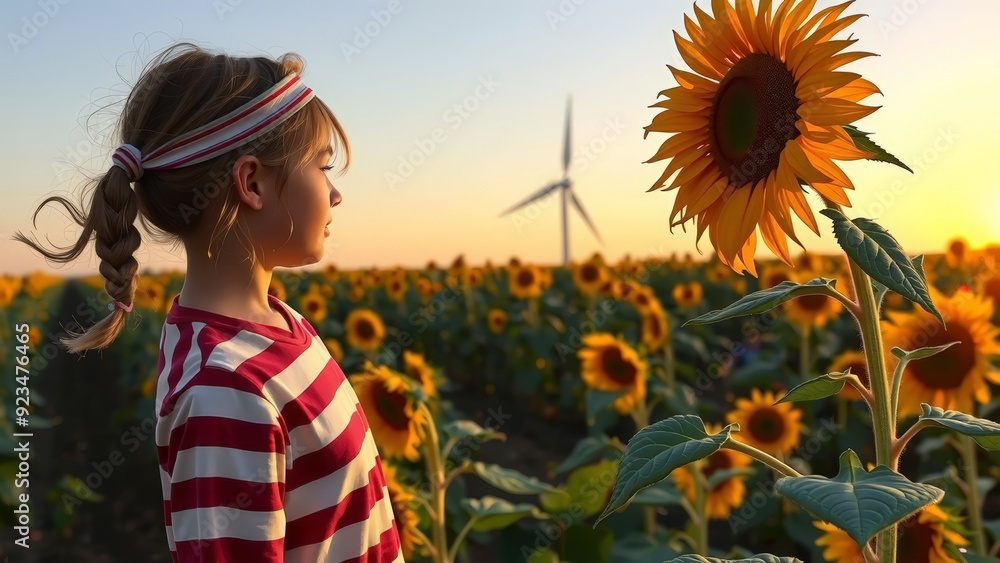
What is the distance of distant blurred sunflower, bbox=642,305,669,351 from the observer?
5812mm

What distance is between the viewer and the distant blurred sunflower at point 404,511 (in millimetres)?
2721

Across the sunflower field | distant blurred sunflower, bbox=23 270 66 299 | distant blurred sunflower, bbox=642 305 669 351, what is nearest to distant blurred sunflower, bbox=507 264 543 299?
Answer: the sunflower field

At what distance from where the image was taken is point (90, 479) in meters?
6.27

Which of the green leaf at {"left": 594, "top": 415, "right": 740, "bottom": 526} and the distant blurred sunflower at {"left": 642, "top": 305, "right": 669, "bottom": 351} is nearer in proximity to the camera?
the green leaf at {"left": 594, "top": 415, "right": 740, "bottom": 526}

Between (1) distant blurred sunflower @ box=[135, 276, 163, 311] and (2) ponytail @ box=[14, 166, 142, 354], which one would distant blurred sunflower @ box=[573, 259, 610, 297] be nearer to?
(1) distant blurred sunflower @ box=[135, 276, 163, 311]

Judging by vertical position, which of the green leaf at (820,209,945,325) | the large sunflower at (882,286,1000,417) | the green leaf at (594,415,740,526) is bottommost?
the large sunflower at (882,286,1000,417)

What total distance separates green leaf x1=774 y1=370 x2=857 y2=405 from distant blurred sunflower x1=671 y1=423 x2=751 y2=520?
2637 millimetres

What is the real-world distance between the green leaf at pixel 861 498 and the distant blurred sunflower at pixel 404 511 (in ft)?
6.29

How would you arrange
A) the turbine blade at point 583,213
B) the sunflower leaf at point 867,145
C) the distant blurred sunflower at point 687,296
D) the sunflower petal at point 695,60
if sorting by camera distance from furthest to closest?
the turbine blade at point 583,213 < the distant blurred sunflower at point 687,296 < the sunflower petal at point 695,60 < the sunflower leaf at point 867,145

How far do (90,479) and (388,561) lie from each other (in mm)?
5487

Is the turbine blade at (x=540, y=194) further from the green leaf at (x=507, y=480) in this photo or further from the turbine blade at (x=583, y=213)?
the green leaf at (x=507, y=480)

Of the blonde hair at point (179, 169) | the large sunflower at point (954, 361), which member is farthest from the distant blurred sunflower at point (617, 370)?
the blonde hair at point (179, 169)

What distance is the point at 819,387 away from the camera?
117 centimetres

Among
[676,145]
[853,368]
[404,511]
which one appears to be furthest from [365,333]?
[676,145]
